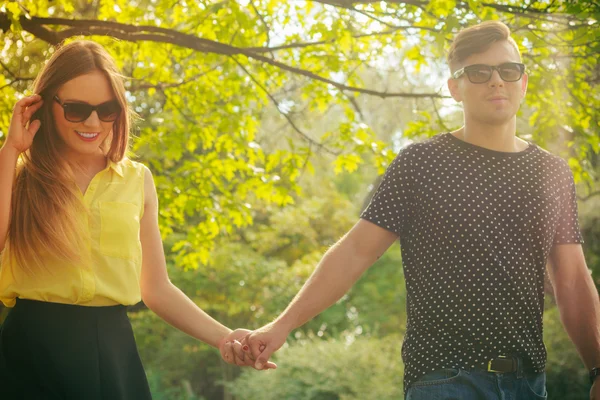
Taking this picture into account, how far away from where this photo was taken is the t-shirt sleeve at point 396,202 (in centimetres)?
287

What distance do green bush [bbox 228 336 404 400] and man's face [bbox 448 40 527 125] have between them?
353 inches

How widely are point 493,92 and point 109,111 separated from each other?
5.02 feet

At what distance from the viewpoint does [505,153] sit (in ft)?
9.70

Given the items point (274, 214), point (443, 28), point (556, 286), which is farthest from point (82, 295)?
point (274, 214)

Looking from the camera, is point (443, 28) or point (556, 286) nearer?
point (556, 286)

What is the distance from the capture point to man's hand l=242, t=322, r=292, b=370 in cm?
313

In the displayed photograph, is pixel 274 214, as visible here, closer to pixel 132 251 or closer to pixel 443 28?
pixel 443 28

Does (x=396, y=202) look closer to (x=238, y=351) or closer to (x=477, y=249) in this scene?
(x=477, y=249)

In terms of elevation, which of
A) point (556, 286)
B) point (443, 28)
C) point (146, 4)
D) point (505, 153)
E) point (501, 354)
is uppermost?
point (146, 4)

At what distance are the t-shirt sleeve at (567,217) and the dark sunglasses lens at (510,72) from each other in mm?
432

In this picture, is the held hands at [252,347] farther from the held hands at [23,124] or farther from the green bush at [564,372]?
the green bush at [564,372]

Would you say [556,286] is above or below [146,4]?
below

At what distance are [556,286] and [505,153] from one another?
626mm

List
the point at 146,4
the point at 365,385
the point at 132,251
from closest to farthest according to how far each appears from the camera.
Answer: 1. the point at 132,251
2. the point at 146,4
3. the point at 365,385
